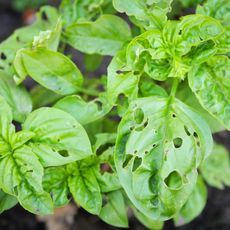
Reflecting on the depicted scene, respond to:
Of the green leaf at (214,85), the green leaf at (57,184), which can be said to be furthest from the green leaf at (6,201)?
the green leaf at (214,85)

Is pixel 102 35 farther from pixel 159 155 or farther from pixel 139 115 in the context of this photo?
pixel 159 155

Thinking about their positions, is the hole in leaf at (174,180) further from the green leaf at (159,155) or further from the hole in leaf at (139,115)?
the hole in leaf at (139,115)

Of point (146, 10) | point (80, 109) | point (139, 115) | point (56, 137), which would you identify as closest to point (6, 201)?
point (56, 137)

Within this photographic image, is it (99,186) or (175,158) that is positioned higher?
(175,158)

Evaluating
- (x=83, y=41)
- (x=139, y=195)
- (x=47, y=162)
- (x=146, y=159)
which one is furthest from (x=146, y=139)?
(x=83, y=41)

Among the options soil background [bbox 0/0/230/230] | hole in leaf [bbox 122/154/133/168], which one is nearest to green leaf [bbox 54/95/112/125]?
hole in leaf [bbox 122/154/133/168]

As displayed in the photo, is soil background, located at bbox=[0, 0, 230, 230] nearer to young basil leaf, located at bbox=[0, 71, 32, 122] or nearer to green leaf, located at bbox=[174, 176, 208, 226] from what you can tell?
green leaf, located at bbox=[174, 176, 208, 226]

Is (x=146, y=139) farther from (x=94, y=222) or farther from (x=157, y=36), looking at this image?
(x=94, y=222)
